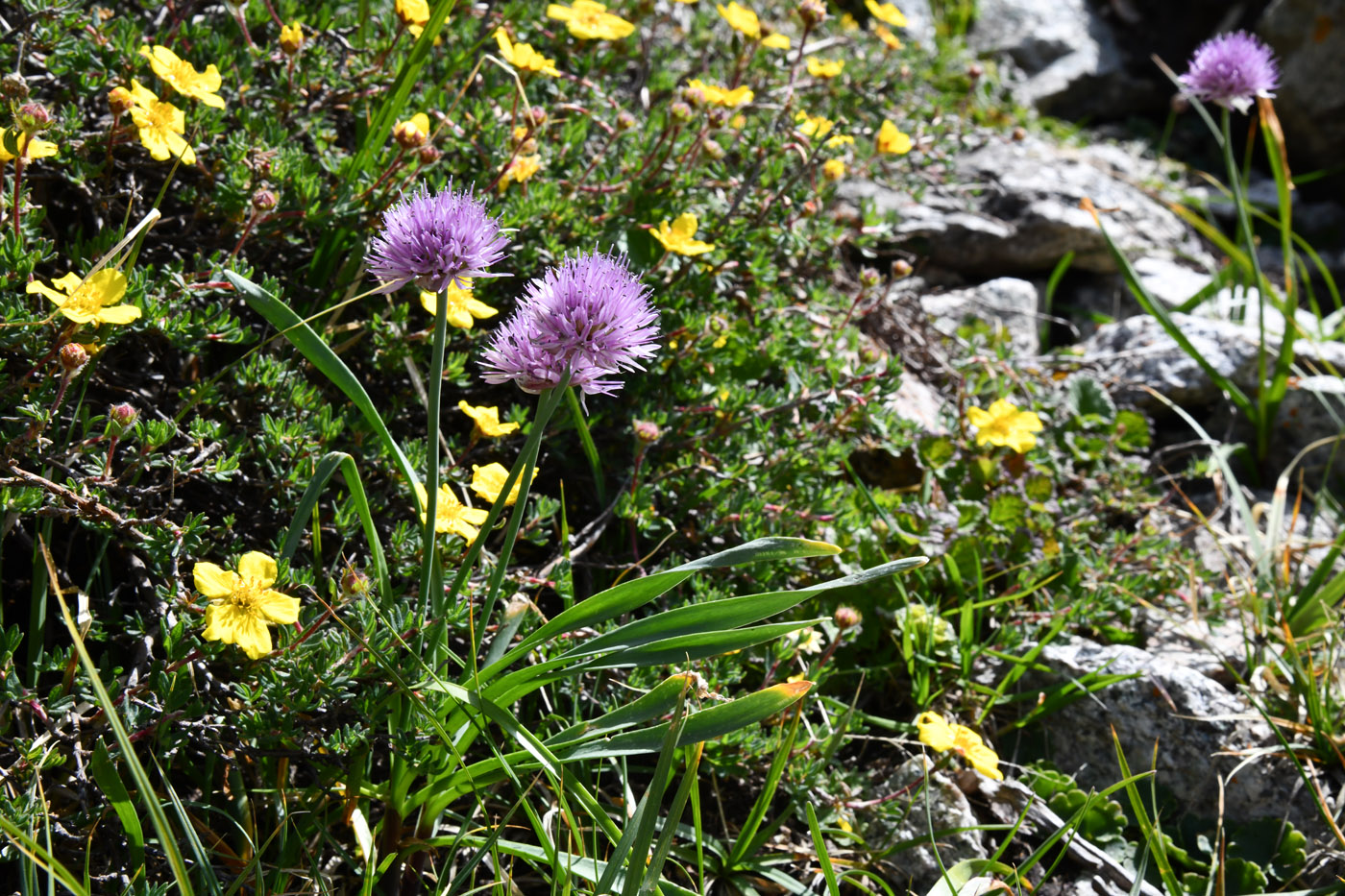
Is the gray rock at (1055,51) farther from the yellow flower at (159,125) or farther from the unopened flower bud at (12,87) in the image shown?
the unopened flower bud at (12,87)

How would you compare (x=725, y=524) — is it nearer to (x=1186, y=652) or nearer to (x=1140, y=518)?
(x=1186, y=652)

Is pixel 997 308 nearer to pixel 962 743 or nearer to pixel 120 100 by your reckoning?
pixel 962 743

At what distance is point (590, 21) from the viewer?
283cm

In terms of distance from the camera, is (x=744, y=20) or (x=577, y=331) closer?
(x=577, y=331)

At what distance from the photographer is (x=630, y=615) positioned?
7.13 ft

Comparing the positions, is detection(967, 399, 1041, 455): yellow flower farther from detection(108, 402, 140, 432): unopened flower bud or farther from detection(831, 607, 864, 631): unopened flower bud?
detection(108, 402, 140, 432): unopened flower bud

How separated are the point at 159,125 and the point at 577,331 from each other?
120 centimetres

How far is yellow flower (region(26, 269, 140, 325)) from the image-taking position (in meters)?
1.66

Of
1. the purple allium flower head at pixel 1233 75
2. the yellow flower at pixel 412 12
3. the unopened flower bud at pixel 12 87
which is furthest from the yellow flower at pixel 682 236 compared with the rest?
the purple allium flower head at pixel 1233 75

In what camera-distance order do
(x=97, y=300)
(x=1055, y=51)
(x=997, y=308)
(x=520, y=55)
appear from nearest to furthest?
1. (x=97, y=300)
2. (x=520, y=55)
3. (x=997, y=308)
4. (x=1055, y=51)

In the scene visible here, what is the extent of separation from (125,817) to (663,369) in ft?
4.94

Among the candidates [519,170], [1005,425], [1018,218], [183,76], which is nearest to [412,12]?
[519,170]

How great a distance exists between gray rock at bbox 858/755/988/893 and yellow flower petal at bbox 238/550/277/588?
4.39ft

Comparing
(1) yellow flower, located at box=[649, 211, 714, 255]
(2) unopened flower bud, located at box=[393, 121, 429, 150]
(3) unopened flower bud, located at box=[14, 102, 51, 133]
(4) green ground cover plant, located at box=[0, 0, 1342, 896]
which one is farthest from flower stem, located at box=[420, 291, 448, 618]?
(1) yellow flower, located at box=[649, 211, 714, 255]
